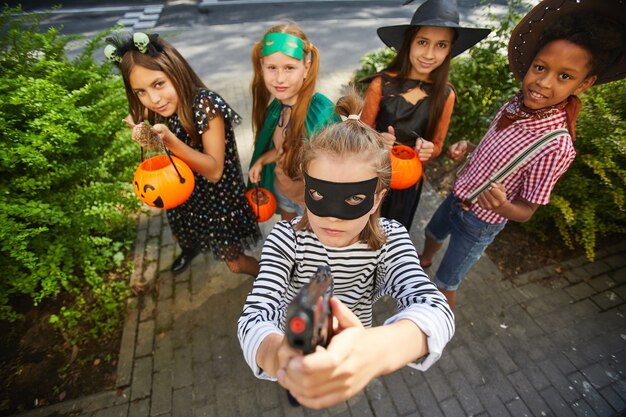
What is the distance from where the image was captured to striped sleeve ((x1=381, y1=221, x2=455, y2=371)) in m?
1.20

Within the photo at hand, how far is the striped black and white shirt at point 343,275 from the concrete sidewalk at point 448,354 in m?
1.23

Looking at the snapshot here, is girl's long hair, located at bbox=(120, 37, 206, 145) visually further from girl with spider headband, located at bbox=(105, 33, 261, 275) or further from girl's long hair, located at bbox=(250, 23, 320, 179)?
girl's long hair, located at bbox=(250, 23, 320, 179)

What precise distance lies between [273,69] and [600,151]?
3212 millimetres

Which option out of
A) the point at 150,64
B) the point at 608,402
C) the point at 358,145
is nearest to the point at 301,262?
the point at 358,145

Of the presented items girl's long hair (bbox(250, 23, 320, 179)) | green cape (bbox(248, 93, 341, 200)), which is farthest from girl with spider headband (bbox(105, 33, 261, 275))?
girl's long hair (bbox(250, 23, 320, 179))

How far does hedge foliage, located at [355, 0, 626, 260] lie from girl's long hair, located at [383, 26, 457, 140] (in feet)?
5.51

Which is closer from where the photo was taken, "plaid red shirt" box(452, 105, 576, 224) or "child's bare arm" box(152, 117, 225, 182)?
"plaid red shirt" box(452, 105, 576, 224)

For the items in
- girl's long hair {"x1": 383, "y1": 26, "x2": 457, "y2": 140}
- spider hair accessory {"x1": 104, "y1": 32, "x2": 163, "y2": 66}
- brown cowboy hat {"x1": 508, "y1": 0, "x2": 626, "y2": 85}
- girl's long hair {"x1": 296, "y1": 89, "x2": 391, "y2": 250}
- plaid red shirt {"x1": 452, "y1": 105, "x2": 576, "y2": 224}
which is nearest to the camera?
girl's long hair {"x1": 296, "y1": 89, "x2": 391, "y2": 250}

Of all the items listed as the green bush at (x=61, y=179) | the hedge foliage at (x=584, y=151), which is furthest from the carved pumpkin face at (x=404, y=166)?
the green bush at (x=61, y=179)

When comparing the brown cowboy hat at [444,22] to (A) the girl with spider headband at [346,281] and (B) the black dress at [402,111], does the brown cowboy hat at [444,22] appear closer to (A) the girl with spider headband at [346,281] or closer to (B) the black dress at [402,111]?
(B) the black dress at [402,111]

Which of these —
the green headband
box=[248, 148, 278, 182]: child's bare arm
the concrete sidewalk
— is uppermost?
the green headband

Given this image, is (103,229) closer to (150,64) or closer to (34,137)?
(34,137)

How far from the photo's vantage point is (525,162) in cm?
199

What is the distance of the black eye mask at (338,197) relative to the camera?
142 cm
